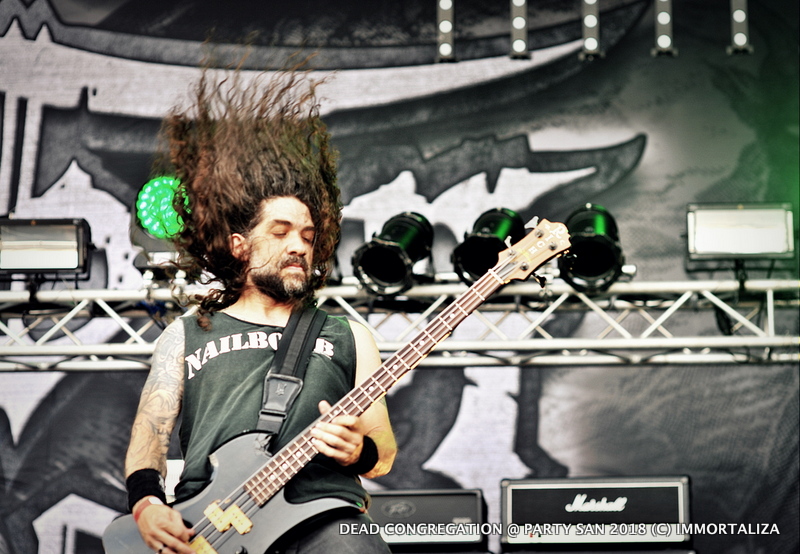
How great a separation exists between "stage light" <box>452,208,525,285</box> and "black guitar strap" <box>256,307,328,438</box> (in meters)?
2.08

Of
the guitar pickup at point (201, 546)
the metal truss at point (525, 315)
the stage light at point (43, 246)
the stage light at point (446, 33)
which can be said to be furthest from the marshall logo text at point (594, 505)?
the stage light at point (43, 246)

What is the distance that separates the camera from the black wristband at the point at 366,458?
2.09 meters

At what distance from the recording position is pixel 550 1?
5648 mm

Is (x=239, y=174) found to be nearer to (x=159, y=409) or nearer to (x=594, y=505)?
(x=159, y=409)

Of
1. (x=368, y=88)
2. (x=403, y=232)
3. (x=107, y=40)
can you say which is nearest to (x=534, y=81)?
(x=368, y=88)

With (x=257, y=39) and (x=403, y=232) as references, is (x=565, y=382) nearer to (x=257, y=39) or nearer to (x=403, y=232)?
(x=403, y=232)

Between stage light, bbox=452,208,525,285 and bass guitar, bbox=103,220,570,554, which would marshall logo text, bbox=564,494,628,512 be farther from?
bass guitar, bbox=103,220,570,554

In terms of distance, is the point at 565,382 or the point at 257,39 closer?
the point at 565,382

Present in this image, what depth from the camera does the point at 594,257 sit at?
438 centimetres

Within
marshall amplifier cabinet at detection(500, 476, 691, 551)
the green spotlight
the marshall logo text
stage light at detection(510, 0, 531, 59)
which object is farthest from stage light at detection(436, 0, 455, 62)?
the marshall logo text

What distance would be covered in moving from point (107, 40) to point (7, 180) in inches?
44.4

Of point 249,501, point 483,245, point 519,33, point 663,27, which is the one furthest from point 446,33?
point 249,501

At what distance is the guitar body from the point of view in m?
2.04

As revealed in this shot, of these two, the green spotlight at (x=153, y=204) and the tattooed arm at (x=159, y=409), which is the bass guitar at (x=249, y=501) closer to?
the tattooed arm at (x=159, y=409)
